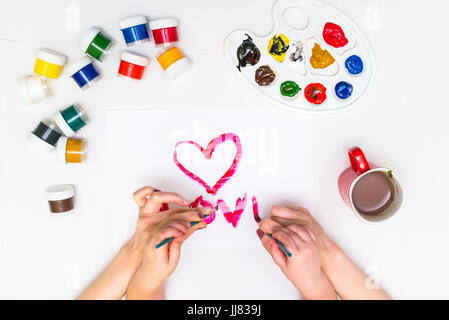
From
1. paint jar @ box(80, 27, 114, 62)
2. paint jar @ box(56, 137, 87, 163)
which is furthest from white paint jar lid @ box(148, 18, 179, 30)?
paint jar @ box(56, 137, 87, 163)

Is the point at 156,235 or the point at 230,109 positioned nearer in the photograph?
the point at 156,235


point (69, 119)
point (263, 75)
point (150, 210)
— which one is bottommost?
point (150, 210)

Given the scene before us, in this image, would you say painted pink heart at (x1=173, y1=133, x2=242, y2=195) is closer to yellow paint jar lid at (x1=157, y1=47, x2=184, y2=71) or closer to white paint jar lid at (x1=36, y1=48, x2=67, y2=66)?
yellow paint jar lid at (x1=157, y1=47, x2=184, y2=71)

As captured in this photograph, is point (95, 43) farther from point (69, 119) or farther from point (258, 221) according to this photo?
point (258, 221)

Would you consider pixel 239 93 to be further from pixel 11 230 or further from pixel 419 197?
pixel 11 230

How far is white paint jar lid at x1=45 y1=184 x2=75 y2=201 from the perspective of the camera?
0.80 m

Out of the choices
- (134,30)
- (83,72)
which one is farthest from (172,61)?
(83,72)

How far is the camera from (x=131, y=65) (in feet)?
2.59

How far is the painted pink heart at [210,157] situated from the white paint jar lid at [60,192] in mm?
277

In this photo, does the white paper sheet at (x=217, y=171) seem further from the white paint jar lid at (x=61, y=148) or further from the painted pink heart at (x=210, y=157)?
the white paint jar lid at (x=61, y=148)

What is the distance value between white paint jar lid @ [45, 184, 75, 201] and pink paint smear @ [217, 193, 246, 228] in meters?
0.38

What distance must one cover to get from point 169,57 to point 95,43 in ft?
0.61
